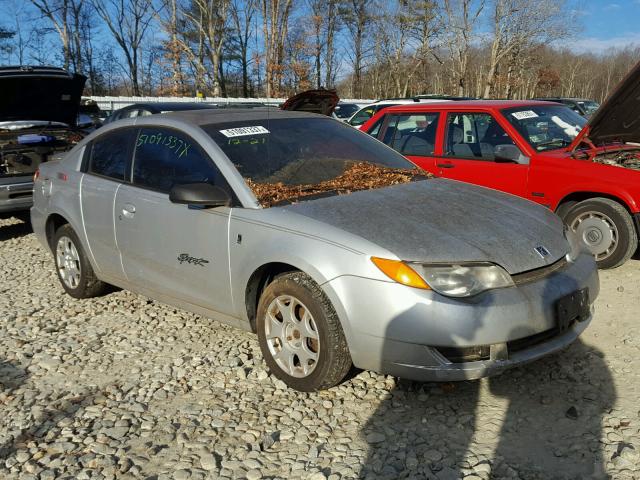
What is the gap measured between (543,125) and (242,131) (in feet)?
11.6

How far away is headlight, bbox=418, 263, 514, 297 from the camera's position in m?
2.82

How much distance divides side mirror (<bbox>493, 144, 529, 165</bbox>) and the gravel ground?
1821mm

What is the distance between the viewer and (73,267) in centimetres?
499

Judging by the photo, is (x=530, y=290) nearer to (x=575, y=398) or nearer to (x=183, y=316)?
(x=575, y=398)

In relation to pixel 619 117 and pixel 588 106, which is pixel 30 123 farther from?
pixel 588 106

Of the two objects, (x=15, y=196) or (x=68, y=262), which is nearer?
(x=68, y=262)

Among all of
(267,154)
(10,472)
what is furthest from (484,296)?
(10,472)

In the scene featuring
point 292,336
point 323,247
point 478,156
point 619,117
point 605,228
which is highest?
point 619,117

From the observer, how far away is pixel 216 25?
4172 centimetres

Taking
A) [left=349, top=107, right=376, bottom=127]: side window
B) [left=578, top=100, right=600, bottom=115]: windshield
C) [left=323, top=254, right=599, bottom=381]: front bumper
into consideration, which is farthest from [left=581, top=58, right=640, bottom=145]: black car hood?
[left=578, top=100, right=600, bottom=115]: windshield

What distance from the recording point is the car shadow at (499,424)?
2572 millimetres

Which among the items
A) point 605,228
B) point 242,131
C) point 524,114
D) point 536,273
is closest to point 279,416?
point 536,273

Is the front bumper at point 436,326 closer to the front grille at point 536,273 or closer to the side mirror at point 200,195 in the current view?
the front grille at point 536,273

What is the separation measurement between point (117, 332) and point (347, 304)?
86.7 inches
